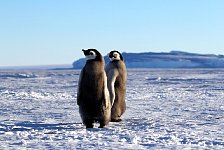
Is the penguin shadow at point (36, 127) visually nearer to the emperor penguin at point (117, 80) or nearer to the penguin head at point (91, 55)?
the emperor penguin at point (117, 80)

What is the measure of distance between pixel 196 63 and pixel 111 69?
79.8m

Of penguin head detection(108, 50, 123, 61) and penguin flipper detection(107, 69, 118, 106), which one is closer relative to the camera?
penguin flipper detection(107, 69, 118, 106)

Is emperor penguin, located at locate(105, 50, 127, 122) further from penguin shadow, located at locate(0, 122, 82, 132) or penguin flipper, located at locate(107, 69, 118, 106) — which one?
penguin shadow, located at locate(0, 122, 82, 132)

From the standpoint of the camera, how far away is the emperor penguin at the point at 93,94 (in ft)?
26.7

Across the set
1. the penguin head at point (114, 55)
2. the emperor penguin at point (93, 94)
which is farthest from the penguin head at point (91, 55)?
the penguin head at point (114, 55)

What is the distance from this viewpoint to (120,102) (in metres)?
9.30

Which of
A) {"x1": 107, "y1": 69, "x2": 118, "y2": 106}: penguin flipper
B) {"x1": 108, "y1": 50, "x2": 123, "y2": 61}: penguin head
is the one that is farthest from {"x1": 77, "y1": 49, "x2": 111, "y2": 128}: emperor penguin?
{"x1": 108, "y1": 50, "x2": 123, "y2": 61}: penguin head

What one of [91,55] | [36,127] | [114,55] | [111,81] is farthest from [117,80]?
[36,127]

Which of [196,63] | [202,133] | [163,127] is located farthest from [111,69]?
[196,63]

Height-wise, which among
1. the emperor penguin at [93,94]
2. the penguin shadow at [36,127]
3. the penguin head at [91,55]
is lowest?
the penguin shadow at [36,127]

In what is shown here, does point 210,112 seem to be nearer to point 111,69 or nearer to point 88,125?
point 111,69

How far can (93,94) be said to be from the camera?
26.8 ft

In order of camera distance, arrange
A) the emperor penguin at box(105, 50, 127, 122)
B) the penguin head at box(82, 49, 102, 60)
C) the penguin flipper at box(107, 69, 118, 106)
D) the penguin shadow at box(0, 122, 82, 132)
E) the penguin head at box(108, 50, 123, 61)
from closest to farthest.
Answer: the penguin shadow at box(0, 122, 82, 132) → the penguin head at box(82, 49, 102, 60) → the penguin flipper at box(107, 69, 118, 106) → the emperor penguin at box(105, 50, 127, 122) → the penguin head at box(108, 50, 123, 61)

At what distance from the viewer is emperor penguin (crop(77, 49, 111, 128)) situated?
813 centimetres
